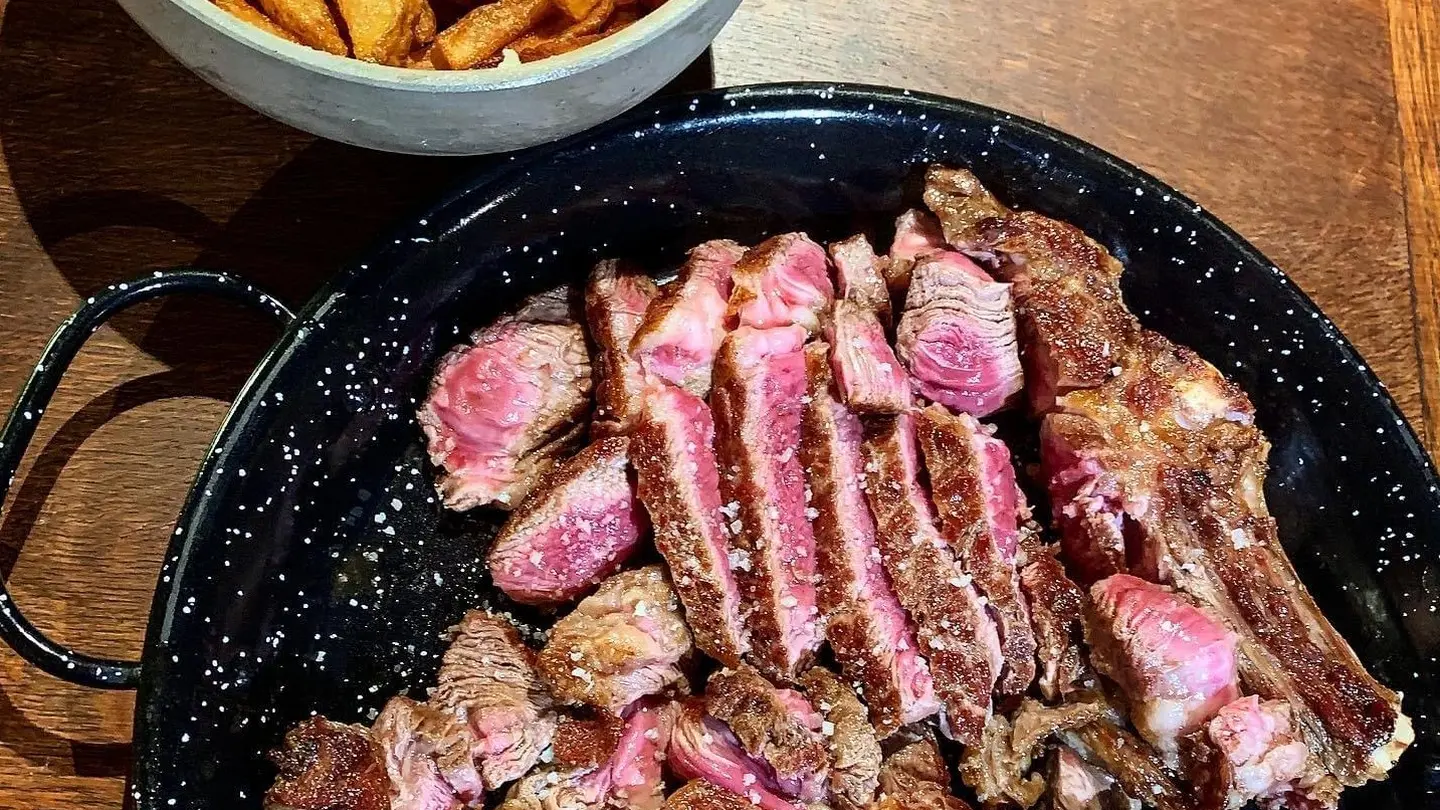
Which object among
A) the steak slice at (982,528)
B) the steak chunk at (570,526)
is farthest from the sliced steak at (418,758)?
the steak slice at (982,528)

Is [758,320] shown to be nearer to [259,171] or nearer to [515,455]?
[515,455]

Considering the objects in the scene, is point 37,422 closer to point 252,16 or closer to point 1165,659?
point 252,16

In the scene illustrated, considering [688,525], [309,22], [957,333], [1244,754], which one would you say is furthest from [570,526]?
[1244,754]

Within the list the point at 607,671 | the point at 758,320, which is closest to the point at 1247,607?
the point at 758,320

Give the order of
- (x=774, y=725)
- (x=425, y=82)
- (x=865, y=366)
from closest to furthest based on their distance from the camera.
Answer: (x=425, y=82) < (x=774, y=725) < (x=865, y=366)

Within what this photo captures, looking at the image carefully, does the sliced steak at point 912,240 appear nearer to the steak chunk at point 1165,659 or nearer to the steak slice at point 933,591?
the steak slice at point 933,591

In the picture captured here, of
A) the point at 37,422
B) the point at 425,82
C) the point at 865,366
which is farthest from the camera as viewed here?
the point at 865,366

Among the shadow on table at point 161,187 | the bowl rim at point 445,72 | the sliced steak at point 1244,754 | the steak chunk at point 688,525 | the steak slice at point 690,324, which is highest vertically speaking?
the bowl rim at point 445,72

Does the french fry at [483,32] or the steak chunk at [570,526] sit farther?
the steak chunk at [570,526]
